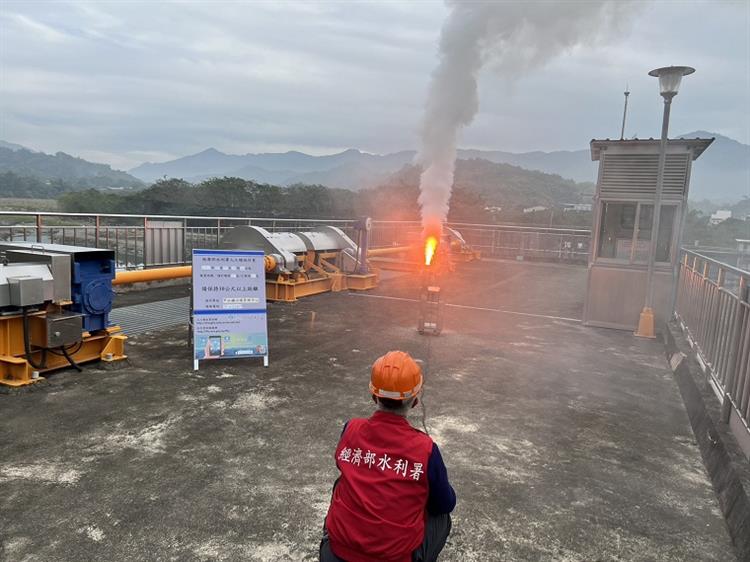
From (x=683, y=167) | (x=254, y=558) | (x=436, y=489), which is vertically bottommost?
(x=254, y=558)

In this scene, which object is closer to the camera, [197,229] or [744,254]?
[197,229]

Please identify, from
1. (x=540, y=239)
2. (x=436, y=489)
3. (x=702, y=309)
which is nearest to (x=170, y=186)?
(x=540, y=239)

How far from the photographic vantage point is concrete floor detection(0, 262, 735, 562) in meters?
3.47

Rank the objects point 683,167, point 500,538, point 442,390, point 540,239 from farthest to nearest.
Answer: point 540,239 → point 683,167 → point 442,390 → point 500,538

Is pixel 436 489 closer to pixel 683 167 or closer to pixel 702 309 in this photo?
pixel 702 309

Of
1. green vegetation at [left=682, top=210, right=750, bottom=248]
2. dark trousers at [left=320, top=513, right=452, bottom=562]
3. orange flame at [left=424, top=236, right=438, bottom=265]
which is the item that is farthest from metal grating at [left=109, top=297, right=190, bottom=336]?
green vegetation at [left=682, top=210, right=750, bottom=248]

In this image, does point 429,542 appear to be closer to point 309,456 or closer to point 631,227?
point 309,456

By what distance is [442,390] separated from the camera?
648 cm

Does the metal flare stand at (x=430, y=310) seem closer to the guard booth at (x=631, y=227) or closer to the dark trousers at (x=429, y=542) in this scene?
the guard booth at (x=631, y=227)

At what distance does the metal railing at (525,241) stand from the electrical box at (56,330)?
1748cm

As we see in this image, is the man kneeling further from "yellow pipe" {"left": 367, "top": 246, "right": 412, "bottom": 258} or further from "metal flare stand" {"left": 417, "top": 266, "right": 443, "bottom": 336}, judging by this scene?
"yellow pipe" {"left": 367, "top": 246, "right": 412, "bottom": 258}

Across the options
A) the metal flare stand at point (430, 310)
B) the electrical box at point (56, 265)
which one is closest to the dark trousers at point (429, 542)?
the electrical box at point (56, 265)

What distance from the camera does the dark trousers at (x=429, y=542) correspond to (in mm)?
2283

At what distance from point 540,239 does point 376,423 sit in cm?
2466
